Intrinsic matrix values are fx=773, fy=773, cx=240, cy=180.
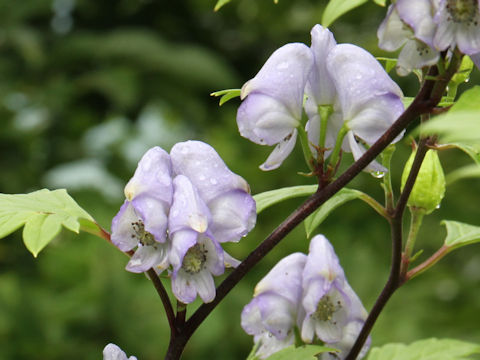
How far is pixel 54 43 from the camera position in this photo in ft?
10.2

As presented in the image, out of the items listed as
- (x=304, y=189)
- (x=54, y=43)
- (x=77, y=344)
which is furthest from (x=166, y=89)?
(x=304, y=189)

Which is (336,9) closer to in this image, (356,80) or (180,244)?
(356,80)

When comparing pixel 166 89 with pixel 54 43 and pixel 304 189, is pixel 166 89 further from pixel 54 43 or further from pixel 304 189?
pixel 304 189

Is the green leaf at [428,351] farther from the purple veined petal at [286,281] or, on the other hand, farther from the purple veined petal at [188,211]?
the purple veined petal at [188,211]

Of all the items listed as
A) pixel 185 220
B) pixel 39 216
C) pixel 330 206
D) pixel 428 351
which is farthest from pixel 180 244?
pixel 428 351

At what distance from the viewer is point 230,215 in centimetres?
67

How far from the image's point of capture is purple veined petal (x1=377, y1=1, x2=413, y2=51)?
2.09 feet

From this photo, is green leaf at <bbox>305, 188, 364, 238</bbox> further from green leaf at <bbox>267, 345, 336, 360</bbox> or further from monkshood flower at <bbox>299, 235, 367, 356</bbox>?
green leaf at <bbox>267, 345, 336, 360</bbox>

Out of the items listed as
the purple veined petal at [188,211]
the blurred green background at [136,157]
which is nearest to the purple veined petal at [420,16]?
the purple veined petal at [188,211]

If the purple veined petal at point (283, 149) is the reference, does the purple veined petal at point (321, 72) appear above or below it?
above

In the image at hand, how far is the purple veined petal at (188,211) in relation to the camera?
63 cm

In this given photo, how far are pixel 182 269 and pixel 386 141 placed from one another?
0.66 feet

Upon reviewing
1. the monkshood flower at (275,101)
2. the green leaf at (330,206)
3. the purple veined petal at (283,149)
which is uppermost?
the monkshood flower at (275,101)

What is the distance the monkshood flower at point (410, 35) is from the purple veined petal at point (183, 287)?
25 centimetres
